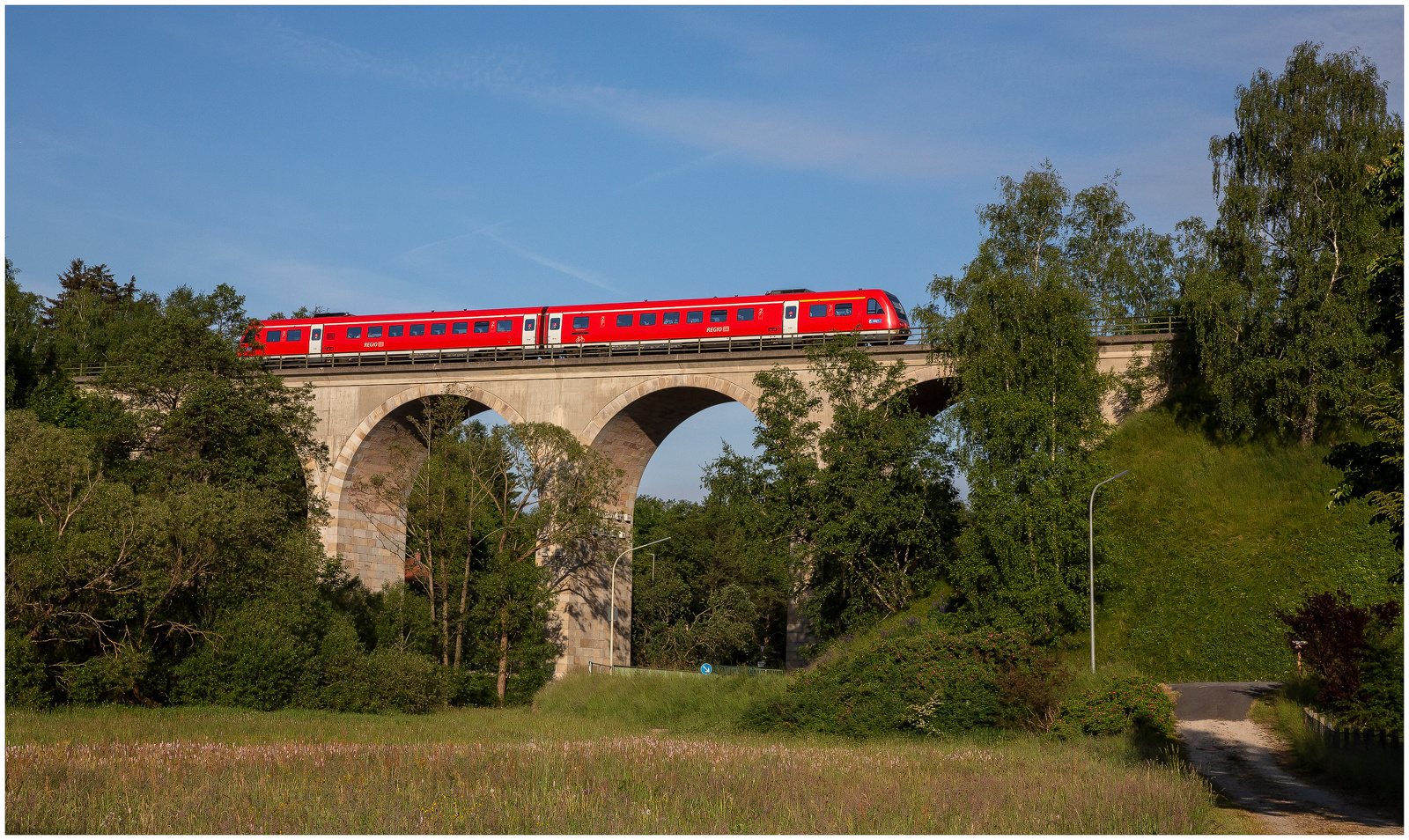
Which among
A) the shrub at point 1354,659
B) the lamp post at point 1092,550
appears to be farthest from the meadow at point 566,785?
the lamp post at point 1092,550

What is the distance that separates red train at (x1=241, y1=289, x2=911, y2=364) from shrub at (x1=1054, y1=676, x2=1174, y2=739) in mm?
19559

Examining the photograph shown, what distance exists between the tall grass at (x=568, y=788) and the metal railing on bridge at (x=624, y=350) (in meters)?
23.2

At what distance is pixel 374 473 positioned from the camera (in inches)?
1732

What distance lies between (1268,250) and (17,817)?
3568cm

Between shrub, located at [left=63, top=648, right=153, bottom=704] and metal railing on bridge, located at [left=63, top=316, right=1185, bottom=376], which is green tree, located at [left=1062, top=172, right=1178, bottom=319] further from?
shrub, located at [left=63, top=648, right=153, bottom=704]

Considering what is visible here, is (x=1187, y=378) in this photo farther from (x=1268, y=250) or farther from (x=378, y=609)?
(x=378, y=609)

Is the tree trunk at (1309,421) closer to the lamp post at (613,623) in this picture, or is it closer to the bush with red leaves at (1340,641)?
the bush with red leaves at (1340,641)

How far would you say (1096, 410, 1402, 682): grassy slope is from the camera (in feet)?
96.5

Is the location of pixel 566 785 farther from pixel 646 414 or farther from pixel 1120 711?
pixel 646 414

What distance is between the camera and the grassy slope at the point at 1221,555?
29.4 metres

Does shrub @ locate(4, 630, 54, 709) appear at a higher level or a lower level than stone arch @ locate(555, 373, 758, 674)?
lower

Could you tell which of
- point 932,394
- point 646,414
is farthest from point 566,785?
point 646,414

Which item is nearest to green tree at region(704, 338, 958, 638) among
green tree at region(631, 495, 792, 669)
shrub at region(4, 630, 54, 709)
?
green tree at region(631, 495, 792, 669)

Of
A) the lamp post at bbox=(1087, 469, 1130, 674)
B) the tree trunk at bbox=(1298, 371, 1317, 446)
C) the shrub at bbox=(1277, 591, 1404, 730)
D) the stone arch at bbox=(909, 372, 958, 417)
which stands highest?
the stone arch at bbox=(909, 372, 958, 417)
